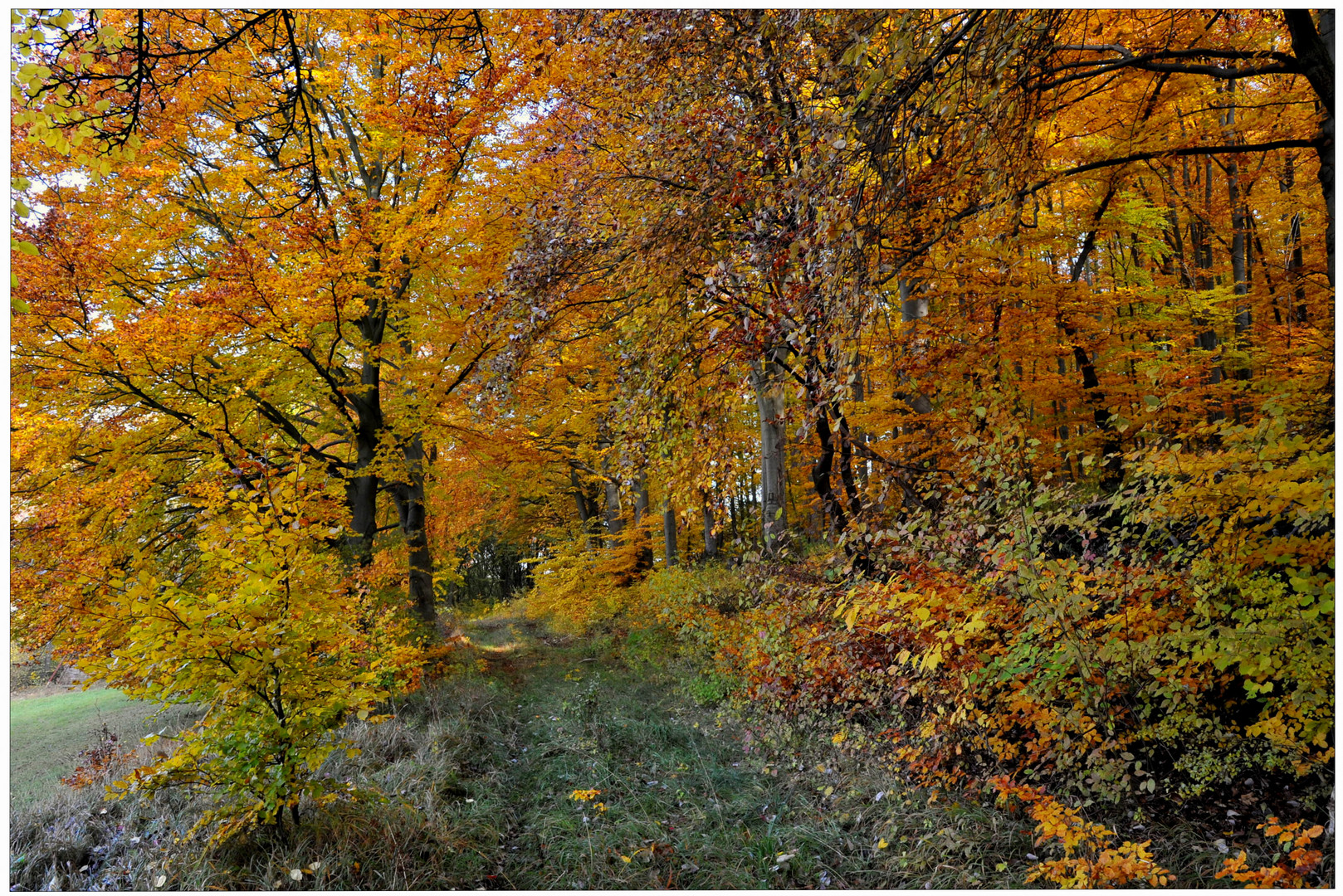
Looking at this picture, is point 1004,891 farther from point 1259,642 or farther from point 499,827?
point 499,827

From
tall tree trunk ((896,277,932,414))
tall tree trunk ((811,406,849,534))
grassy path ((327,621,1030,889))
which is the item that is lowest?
grassy path ((327,621,1030,889))

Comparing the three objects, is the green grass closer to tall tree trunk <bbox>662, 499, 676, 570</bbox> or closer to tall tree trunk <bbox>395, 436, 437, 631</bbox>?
tall tree trunk <bbox>395, 436, 437, 631</bbox>

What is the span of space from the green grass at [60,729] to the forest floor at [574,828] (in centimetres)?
119

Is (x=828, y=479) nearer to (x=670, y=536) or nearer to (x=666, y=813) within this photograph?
(x=666, y=813)

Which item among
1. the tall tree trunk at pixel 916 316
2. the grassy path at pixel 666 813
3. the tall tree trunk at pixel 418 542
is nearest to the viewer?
the grassy path at pixel 666 813

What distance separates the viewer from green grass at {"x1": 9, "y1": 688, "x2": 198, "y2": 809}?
4848 mm

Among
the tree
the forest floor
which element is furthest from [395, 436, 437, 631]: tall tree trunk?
the forest floor

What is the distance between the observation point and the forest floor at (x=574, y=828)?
3055 millimetres

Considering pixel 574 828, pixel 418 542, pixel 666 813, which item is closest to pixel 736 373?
pixel 666 813

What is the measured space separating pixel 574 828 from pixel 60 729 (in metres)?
6.15

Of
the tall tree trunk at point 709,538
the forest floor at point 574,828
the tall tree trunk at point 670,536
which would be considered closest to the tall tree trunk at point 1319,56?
the forest floor at point 574,828

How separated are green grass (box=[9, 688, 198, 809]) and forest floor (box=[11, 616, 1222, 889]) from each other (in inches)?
47.0

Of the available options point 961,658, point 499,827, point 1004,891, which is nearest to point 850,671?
point 961,658

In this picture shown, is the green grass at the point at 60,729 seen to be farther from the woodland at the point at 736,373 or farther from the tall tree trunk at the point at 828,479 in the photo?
the tall tree trunk at the point at 828,479
